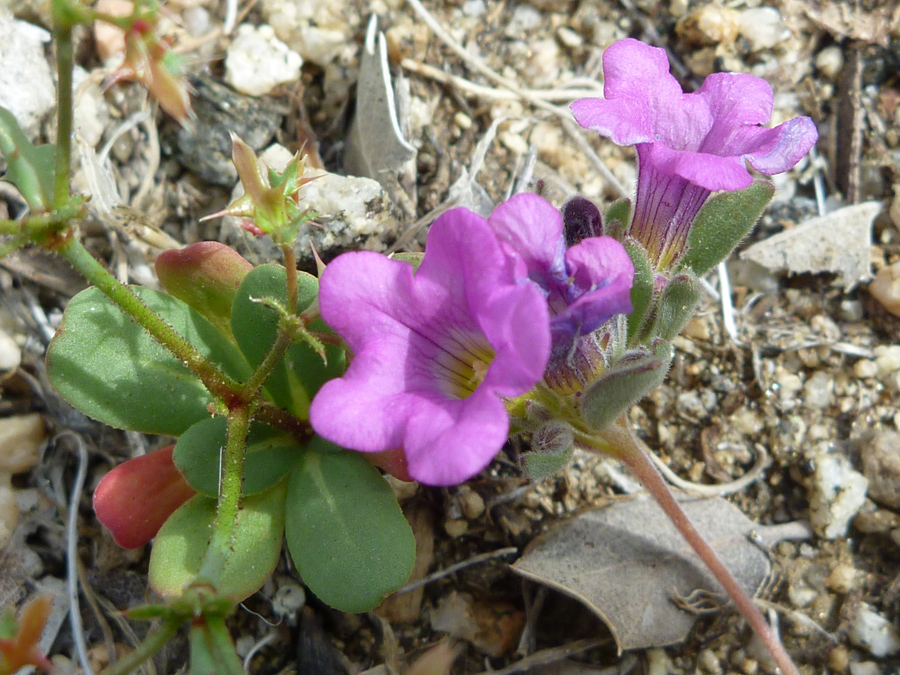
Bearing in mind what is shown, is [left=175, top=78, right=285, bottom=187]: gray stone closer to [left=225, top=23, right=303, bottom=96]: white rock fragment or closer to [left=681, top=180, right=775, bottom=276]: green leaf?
[left=225, top=23, right=303, bottom=96]: white rock fragment

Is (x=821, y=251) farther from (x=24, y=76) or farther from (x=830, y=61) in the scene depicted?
(x=24, y=76)

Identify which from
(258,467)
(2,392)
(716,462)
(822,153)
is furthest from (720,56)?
(2,392)

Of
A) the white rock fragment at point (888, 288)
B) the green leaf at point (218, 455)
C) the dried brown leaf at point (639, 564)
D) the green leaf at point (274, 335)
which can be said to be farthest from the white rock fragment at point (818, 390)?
the green leaf at point (218, 455)

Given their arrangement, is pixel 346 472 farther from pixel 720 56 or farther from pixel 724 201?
pixel 720 56

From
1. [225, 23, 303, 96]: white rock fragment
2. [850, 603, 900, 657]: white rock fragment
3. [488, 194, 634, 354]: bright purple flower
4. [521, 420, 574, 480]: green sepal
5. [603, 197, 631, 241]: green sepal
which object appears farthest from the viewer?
[225, 23, 303, 96]: white rock fragment

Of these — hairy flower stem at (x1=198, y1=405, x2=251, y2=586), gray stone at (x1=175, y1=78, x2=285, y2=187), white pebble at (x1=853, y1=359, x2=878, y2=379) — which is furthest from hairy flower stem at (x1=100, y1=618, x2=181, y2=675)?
white pebble at (x1=853, y1=359, x2=878, y2=379)

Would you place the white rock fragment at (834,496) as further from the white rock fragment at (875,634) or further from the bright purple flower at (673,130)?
the bright purple flower at (673,130)
